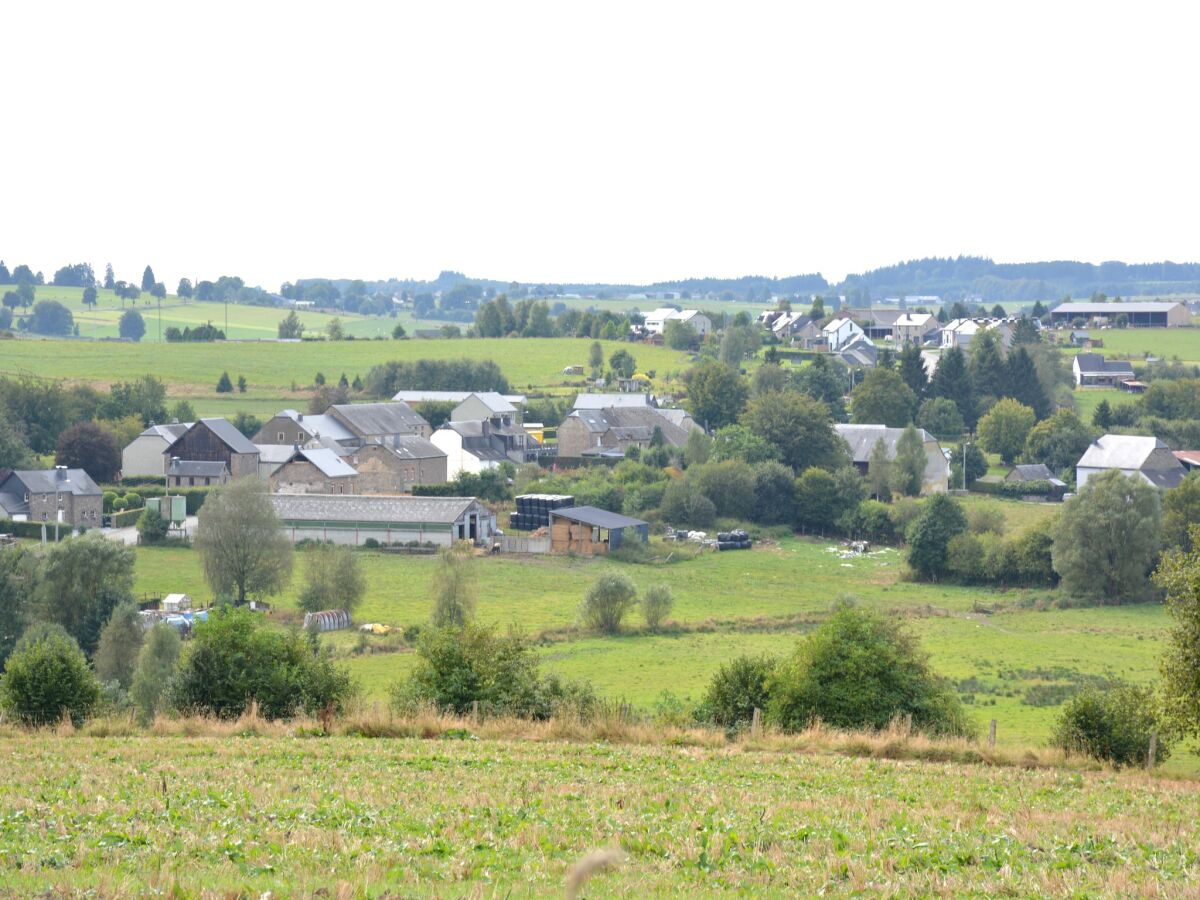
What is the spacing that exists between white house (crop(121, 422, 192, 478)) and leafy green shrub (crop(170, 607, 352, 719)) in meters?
46.2

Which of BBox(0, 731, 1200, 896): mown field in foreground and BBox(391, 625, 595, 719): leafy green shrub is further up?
BBox(0, 731, 1200, 896): mown field in foreground

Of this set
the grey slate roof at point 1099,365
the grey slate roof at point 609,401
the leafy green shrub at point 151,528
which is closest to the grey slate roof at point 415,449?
the grey slate roof at point 609,401

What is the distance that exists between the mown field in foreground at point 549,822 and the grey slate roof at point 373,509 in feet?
118

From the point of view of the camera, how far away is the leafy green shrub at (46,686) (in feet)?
66.7

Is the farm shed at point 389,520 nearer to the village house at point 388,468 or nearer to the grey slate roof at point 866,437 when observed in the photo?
the village house at point 388,468

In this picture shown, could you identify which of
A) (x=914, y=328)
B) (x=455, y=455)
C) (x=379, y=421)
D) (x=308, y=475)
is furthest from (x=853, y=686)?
(x=914, y=328)

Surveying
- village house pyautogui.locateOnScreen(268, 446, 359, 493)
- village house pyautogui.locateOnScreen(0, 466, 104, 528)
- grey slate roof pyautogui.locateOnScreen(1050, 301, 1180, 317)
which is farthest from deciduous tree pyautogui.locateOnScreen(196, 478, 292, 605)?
grey slate roof pyautogui.locateOnScreen(1050, 301, 1180, 317)

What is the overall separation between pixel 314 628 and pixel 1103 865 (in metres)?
28.0

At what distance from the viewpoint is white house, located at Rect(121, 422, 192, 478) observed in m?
65.2

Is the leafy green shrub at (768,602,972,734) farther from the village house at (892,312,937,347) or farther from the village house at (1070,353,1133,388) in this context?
the village house at (892,312,937,347)

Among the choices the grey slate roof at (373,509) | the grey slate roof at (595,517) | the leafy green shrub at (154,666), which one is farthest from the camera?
the grey slate roof at (373,509)

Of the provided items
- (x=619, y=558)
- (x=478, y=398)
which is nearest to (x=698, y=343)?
(x=478, y=398)

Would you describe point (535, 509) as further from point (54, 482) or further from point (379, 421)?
point (379, 421)

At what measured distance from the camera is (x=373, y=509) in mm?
53844
